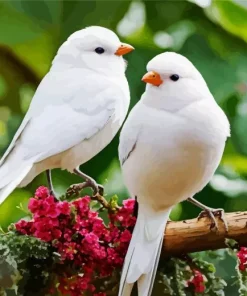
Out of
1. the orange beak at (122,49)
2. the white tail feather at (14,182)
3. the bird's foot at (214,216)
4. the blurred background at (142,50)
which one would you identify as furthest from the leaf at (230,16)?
the white tail feather at (14,182)

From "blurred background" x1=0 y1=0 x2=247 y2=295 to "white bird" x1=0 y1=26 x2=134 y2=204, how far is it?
10 centimetres

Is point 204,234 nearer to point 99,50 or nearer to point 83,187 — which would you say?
point 83,187

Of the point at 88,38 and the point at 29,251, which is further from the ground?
the point at 88,38

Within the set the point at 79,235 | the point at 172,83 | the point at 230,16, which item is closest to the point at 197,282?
the point at 79,235

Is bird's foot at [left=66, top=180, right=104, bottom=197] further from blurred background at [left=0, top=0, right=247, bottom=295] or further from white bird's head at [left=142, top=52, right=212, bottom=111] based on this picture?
white bird's head at [left=142, top=52, right=212, bottom=111]

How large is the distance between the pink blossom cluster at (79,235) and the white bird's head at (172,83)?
0.19m

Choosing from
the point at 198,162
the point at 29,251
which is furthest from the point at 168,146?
the point at 29,251

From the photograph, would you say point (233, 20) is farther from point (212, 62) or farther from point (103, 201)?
point (103, 201)

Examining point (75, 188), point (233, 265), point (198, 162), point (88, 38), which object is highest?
point (88, 38)

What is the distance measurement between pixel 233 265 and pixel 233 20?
0.44 meters

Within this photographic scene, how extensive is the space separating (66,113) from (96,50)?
0.37 ft

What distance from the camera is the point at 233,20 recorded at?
1.13 meters


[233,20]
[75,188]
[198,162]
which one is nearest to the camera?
[198,162]

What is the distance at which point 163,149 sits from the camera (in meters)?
0.91
